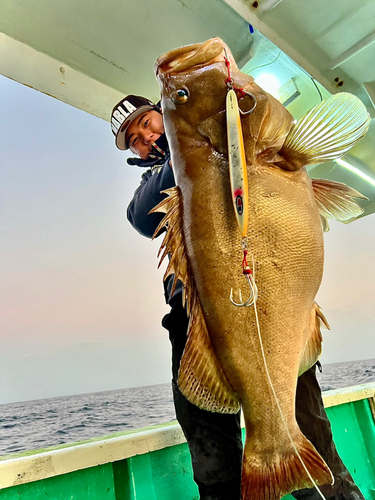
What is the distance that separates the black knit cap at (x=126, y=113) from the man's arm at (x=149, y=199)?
0.50 meters

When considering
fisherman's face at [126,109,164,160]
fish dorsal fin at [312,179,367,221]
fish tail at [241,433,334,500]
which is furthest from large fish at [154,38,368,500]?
fisherman's face at [126,109,164,160]

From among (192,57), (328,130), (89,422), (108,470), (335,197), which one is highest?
(192,57)

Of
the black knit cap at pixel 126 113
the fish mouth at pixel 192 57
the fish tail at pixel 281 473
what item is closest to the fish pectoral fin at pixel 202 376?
the fish tail at pixel 281 473

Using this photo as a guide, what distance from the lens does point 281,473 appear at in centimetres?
101

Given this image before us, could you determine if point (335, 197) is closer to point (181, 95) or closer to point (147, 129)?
point (181, 95)

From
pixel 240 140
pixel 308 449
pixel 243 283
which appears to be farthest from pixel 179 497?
pixel 240 140

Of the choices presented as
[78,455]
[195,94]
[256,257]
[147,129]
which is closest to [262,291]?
[256,257]

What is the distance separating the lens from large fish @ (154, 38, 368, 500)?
3.48ft

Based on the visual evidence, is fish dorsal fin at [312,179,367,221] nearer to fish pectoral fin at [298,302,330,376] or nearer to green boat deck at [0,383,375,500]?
fish pectoral fin at [298,302,330,376]

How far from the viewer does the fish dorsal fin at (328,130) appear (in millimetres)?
1102

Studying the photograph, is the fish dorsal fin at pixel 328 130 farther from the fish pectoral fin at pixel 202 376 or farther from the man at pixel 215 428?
the fish pectoral fin at pixel 202 376

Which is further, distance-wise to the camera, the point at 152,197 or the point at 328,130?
the point at 152,197

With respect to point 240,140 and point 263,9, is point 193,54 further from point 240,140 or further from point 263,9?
point 263,9

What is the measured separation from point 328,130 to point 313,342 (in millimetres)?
781
